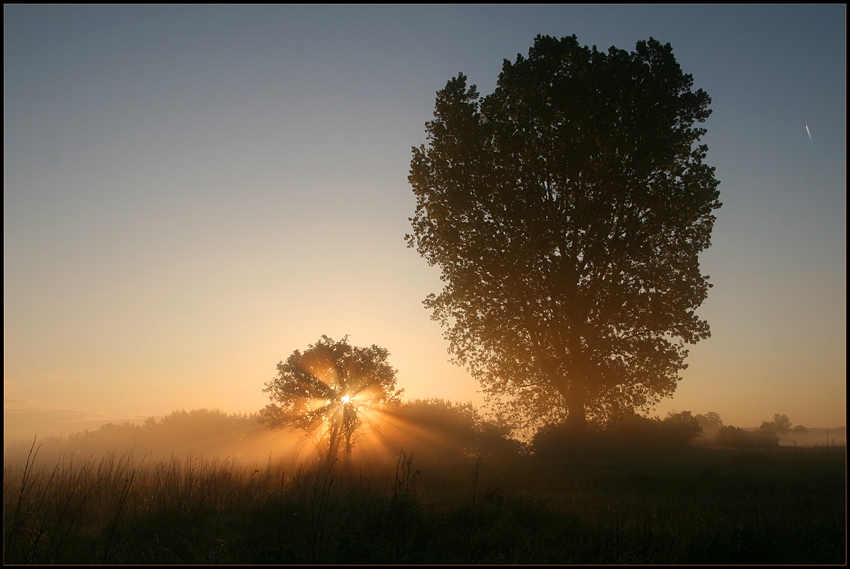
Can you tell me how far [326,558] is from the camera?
6.33 m

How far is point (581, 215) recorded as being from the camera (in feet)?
61.8

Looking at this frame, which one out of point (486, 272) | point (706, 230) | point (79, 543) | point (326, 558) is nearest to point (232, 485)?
point (79, 543)

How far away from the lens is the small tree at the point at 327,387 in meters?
43.0

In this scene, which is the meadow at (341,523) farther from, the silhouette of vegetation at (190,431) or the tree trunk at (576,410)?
the silhouette of vegetation at (190,431)

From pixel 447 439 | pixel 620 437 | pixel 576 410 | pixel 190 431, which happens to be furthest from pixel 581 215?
pixel 190 431

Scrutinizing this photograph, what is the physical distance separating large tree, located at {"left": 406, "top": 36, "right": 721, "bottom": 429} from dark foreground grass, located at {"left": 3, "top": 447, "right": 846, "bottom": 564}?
25.8 ft

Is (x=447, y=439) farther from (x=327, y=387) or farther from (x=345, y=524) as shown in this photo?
(x=345, y=524)

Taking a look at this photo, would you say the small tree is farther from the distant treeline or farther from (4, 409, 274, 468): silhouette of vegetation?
(4, 409, 274, 468): silhouette of vegetation

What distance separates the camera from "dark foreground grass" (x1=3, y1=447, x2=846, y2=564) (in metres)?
6.50

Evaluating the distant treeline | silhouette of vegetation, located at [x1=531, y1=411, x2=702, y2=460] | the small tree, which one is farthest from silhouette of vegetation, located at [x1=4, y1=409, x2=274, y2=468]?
silhouette of vegetation, located at [x1=531, y1=411, x2=702, y2=460]

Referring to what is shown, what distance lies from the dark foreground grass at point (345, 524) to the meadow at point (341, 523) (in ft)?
0.09

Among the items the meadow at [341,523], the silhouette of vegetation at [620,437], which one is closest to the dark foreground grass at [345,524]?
the meadow at [341,523]

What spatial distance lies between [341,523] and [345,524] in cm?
13

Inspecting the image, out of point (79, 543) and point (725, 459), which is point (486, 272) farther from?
point (79, 543)
